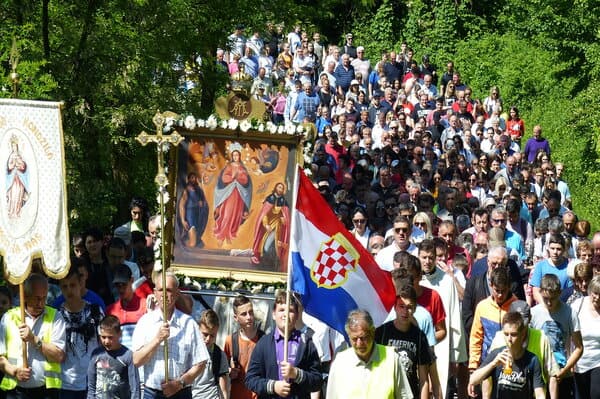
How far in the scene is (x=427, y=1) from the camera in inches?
1861

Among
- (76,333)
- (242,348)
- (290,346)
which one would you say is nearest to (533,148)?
(242,348)

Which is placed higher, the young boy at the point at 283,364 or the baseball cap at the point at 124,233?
the baseball cap at the point at 124,233

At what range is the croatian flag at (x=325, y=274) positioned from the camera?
1230 cm

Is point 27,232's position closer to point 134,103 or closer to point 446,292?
point 446,292

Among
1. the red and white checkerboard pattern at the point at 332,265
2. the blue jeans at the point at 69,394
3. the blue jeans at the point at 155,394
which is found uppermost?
the red and white checkerboard pattern at the point at 332,265

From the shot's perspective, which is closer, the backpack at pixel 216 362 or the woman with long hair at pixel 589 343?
the backpack at pixel 216 362

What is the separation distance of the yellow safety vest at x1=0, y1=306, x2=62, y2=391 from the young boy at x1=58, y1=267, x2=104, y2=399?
9 cm

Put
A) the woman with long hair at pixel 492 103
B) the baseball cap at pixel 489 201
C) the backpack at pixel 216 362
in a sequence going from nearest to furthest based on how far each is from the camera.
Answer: the backpack at pixel 216 362, the baseball cap at pixel 489 201, the woman with long hair at pixel 492 103

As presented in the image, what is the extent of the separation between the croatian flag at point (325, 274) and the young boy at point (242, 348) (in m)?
1.00

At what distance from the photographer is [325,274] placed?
12.3 metres

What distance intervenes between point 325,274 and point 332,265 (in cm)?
11

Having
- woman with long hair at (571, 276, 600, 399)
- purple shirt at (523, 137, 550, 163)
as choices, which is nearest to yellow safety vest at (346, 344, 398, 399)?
woman with long hair at (571, 276, 600, 399)

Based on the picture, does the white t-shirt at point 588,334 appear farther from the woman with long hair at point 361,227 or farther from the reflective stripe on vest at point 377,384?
the woman with long hair at point 361,227

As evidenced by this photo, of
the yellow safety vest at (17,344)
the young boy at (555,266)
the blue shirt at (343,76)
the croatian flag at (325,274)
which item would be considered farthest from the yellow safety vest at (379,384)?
the blue shirt at (343,76)
